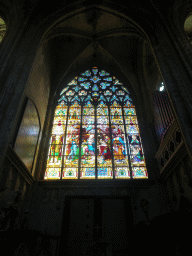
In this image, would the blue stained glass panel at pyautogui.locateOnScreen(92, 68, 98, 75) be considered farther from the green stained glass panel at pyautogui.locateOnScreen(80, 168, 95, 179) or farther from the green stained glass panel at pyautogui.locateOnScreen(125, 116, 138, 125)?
the green stained glass panel at pyautogui.locateOnScreen(80, 168, 95, 179)

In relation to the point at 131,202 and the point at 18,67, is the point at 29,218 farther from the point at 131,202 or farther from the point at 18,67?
the point at 18,67

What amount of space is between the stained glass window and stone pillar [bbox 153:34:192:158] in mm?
3875

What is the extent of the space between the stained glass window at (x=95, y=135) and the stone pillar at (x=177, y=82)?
12.7 ft

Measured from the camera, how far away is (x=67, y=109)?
1027 centimetres

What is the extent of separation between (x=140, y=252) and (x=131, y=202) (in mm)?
2141

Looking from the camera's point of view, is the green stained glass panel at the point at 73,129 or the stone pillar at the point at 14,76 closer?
the stone pillar at the point at 14,76

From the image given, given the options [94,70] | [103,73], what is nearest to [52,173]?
[103,73]

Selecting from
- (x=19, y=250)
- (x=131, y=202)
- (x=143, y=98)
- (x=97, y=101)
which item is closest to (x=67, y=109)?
(x=97, y=101)

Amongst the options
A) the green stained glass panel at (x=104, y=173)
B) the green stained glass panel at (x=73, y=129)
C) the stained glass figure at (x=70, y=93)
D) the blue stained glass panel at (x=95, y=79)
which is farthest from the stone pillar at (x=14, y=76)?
the blue stained glass panel at (x=95, y=79)

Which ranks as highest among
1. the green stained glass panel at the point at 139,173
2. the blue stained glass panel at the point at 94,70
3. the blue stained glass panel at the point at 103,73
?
the blue stained glass panel at the point at 94,70

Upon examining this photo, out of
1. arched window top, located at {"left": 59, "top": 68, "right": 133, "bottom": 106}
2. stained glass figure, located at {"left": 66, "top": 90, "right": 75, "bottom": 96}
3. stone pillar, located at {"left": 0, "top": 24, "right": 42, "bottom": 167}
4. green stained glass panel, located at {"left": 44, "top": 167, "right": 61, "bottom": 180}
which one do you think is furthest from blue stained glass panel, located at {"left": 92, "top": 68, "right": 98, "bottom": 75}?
green stained glass panel, located at {"left": 44, "top": 167, "right": 61, "bottom": 180}

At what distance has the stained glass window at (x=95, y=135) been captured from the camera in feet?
26.0

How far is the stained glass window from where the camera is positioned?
793 centimetres

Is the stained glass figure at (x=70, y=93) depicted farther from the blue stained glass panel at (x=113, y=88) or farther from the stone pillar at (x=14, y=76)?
the stone pillar at (x=14, y=76)
